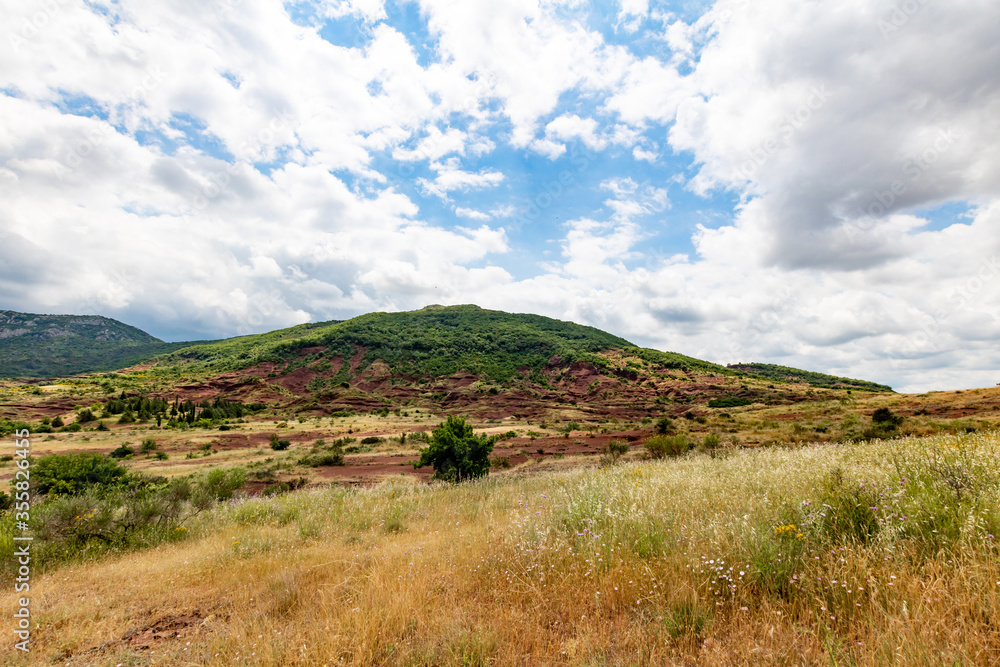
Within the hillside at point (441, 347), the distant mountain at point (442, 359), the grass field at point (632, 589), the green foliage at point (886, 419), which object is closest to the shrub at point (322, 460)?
the grass field at point (632, 589)

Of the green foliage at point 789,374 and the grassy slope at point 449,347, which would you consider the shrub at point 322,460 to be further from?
the green foliage at point 789,374

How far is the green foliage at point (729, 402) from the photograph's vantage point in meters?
57.2

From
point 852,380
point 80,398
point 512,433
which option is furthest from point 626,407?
point 80,398

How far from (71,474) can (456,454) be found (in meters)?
14.7

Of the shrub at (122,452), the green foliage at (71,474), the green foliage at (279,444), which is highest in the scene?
the green foliage at (71,474)

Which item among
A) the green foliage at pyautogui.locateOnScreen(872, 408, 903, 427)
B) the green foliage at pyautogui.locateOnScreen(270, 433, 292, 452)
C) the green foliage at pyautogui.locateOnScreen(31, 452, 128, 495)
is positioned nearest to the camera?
the green foliage at pyautogui.locateOnScreen(31, 452, 128, 495)

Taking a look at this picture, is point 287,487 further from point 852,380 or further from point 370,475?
point 852,380

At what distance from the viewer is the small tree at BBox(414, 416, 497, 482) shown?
18750mm

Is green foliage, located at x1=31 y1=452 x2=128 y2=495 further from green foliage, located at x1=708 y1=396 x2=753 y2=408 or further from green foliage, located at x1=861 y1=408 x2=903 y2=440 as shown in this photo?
green foliage, located at x1=708 y1=396 x2=753 y2=408

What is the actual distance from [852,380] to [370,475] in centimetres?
12908

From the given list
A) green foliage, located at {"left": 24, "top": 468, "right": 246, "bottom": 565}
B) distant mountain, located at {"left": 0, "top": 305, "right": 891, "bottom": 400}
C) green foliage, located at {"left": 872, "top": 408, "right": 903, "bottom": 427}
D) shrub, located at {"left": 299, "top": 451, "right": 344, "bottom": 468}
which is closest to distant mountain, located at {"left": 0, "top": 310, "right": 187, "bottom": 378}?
distant mountain, located at {"left": 0, "top": 305, "right": 891, "bottom": 400}

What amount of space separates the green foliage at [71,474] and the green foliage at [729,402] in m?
63.6

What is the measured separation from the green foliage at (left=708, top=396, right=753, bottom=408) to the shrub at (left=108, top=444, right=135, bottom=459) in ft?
225

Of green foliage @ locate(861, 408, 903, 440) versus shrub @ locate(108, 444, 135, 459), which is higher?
green foliage @ locate(861, 408, 903, 440)
